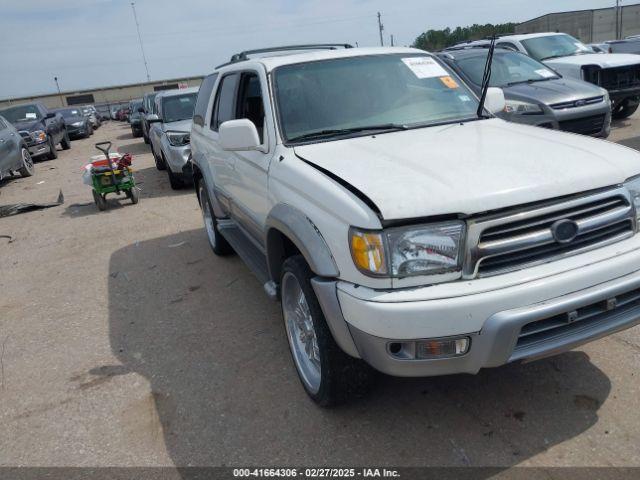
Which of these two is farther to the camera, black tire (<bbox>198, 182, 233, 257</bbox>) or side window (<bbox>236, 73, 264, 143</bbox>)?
black tire (<bbox>198, 182, 233, 257</bbox>)

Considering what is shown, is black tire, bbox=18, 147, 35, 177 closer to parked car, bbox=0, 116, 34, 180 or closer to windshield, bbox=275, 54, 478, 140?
parked car, bbox=0, 116, 34, 180

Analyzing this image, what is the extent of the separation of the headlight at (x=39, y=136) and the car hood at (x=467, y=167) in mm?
14999

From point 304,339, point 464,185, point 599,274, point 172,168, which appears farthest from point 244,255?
point 172,168

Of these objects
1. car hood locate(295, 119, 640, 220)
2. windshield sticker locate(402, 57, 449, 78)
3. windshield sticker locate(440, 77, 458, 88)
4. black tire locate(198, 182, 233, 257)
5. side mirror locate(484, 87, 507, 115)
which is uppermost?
windshield sticker locate(402, 57, 449, 78)

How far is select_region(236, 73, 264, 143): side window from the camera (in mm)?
3775

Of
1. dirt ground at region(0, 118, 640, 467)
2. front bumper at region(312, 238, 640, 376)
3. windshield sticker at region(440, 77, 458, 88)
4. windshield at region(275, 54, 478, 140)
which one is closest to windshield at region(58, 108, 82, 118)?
dirt ground at region(0, 118, 640, 467)

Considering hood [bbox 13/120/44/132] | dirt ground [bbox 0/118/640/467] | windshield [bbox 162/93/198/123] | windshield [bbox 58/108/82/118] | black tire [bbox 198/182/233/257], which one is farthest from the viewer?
windshield [bbox 58/108/82/118]

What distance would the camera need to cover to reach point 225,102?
15.2 ft

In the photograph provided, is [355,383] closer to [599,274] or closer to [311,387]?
[311,387]

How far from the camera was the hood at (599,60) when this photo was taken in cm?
949

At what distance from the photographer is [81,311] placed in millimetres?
4840

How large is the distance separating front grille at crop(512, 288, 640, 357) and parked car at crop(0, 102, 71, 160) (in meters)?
16.3

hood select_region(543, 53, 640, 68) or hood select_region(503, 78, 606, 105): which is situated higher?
hood select_region(543, 53, 640, 68)

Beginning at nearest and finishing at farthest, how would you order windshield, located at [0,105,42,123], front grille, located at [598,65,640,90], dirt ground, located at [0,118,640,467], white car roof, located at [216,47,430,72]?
1. dirt ground, located at [0,118,640,467]
2. white car roof, located at [216,47,430,72]
3. front grille, located at [598,65,640,90]
4. windshield, located at [0,105,42,123]
